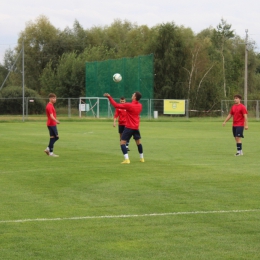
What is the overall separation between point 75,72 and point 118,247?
74176 mm

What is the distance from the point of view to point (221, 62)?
8675cm

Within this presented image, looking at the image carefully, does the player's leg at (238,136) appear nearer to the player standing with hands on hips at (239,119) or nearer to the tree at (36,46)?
the player standing with hands on hips at (239,119)

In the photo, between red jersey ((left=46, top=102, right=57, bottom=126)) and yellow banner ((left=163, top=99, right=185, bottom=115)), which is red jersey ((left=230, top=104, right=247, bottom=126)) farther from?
yellow banner ((left=163, top=99, right=185, bottom=115))

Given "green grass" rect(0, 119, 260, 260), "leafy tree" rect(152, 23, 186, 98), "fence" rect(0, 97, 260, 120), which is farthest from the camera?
"leafy tree" rect(152, 23, 186, 98)

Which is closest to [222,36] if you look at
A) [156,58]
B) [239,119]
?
[156,58]

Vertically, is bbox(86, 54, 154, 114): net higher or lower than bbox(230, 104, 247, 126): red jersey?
higher

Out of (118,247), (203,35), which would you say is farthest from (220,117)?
(118,247)

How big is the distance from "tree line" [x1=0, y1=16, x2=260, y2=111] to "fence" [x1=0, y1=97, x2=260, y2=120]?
10.5 ft

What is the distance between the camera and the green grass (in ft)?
23.9

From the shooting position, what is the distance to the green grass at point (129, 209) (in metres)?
7.29

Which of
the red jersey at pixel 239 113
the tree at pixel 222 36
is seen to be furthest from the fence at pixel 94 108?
the red jersey at pixel 239 113

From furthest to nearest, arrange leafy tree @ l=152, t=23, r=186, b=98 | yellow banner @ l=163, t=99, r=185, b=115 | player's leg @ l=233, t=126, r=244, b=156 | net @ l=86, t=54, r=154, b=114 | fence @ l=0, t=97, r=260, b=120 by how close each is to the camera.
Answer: leafy tree @ l=152, t=23, r=186, b=98 → fence @ l=0, t=97, r=260, b=120 → net @ l=86, t=54, r=154, b=114 → yellow banner @ l=163, t=99, r=185, b=115 → player's leg @ l=233, t=126, r=244, b=156

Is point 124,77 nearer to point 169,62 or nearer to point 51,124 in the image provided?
point 169,62

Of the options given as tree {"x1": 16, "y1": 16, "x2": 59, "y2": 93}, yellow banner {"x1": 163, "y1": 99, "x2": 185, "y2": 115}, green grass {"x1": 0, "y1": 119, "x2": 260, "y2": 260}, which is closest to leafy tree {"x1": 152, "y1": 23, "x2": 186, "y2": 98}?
yellow banner {"x1": 163, "y1": 99, "x2": 185, "y2": 115}
